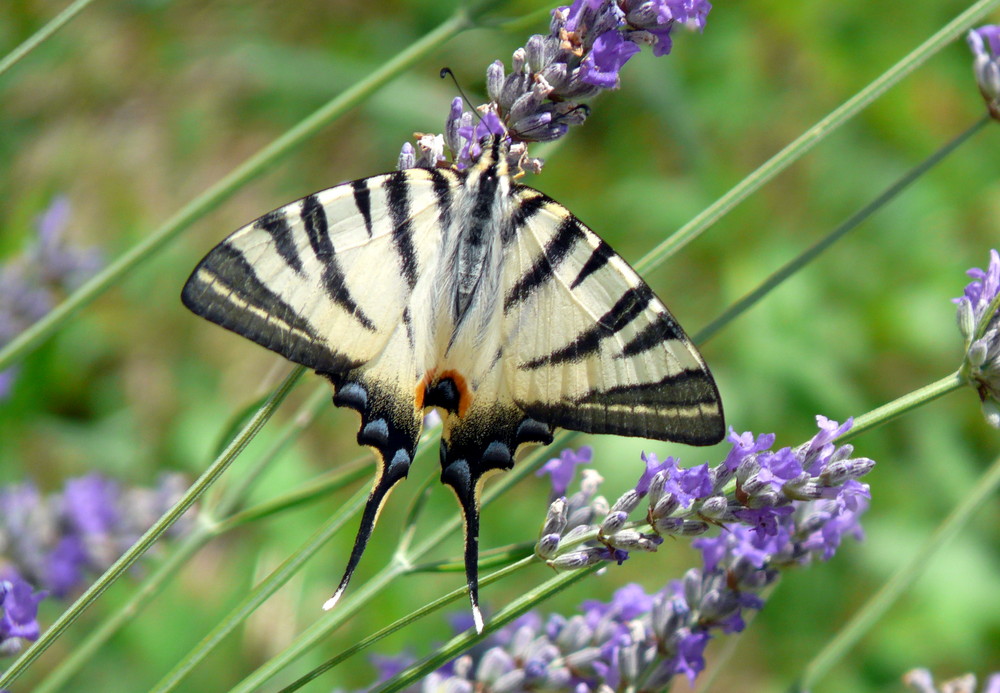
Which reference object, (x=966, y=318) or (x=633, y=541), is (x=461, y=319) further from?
(x=966, y=318)

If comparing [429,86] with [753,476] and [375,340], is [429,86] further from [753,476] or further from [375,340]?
[753,476]

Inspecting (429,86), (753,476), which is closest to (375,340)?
(753,476)

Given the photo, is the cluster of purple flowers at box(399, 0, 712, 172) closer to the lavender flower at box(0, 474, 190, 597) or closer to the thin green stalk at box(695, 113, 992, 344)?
the thin green stalk at box(695, 113, 992, 344)

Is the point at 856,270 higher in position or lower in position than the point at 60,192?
lower

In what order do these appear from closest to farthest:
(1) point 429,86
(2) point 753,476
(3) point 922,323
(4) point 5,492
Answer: (2) point 753,476 → (4) point 5,492 → (3) point 922,323 → (1) point 429,86

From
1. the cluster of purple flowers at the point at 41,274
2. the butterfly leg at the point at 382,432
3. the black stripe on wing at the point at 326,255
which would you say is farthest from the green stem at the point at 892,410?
the cluster of purple flowers at the point at 41,274

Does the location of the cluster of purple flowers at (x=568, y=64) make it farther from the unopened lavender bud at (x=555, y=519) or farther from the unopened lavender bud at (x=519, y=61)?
the unopened lavender bud at (x=555, y=519)

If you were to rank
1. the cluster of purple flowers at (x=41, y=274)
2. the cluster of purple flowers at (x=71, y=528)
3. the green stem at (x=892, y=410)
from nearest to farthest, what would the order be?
the green stem at (x=892, y=410) → the cluster of purple flowers at (x=71, y=528) → the cluster of purple flowers at (x=41, y=274)
